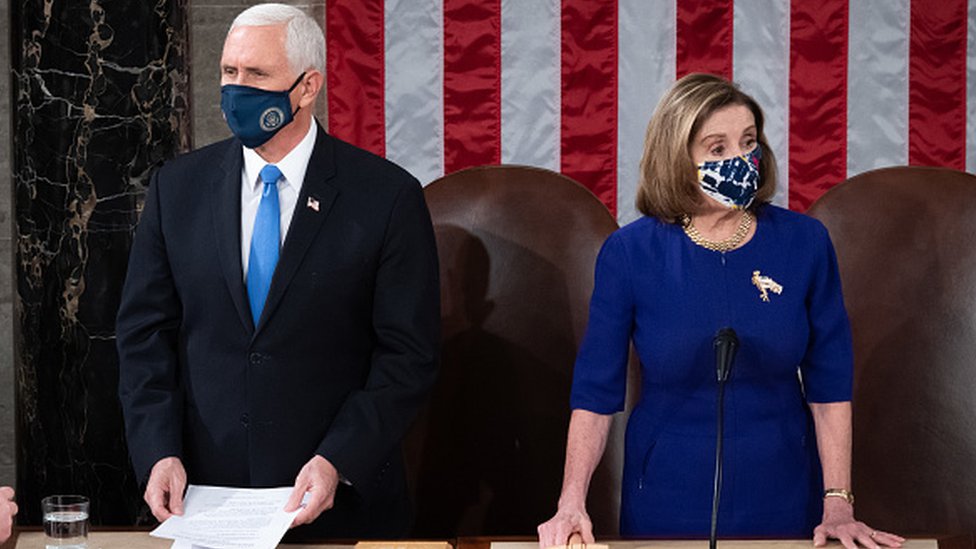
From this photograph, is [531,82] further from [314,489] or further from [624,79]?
[314,489]

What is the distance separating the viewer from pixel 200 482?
8.61 ft

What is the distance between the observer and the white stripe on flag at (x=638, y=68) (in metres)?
4.21

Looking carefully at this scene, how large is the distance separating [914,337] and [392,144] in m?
1.81

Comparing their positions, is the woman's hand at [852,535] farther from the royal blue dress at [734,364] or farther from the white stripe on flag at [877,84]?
the white stripe on flag at [877,84]

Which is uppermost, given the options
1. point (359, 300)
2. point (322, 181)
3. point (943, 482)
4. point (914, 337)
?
point (322, 181)

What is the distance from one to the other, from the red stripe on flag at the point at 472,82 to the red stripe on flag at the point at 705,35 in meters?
0.59

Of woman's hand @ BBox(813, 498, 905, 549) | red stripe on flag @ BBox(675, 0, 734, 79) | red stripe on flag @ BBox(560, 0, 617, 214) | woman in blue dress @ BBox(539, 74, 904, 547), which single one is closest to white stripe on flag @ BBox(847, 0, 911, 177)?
red stripe on flag @ BBox(675, 0, 734, 79)

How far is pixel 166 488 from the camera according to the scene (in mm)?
2373

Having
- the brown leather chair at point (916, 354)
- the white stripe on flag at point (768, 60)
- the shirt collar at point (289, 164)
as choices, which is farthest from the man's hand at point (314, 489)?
the white stripe on flag at point (768, 60)

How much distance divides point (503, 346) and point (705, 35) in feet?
4.87

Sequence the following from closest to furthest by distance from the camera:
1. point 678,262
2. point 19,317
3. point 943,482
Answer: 1. point 678,262
2. point 943,482
3. point 19,317

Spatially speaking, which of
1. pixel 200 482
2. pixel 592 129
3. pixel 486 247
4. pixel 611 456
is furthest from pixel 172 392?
pixel 592 129

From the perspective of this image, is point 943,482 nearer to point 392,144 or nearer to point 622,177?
point 622,177

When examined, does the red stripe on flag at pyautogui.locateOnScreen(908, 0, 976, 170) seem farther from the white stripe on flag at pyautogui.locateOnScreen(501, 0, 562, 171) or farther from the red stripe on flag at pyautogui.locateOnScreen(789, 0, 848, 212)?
the white stripe on flag at pyautogui.locateOnScreen(501, 0, 562, 171)
